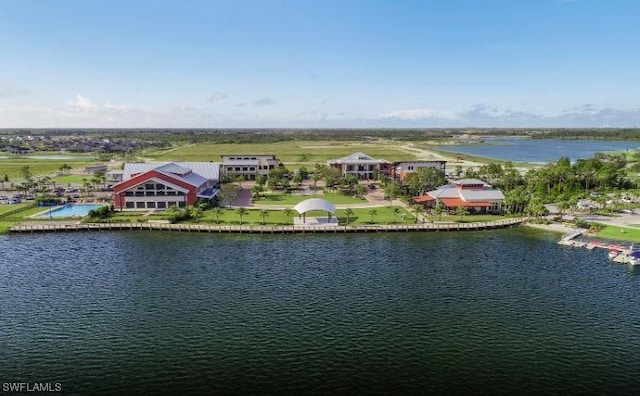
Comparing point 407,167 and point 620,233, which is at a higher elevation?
point 407,167

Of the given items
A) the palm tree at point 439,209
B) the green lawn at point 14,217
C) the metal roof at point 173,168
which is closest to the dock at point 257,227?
the green lawn at point 14,217

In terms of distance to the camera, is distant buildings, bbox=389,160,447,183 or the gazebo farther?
distant buildings, bbox=389,160,447,183

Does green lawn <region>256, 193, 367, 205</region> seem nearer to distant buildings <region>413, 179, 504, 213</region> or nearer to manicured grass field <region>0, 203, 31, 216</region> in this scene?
distant buildings <region>413, 179, 504, 213</region>

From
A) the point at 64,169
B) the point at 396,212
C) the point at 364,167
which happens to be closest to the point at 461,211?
the point at 396,212

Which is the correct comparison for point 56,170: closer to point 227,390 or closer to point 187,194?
point 187,194

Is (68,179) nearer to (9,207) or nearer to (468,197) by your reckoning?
(9,207)

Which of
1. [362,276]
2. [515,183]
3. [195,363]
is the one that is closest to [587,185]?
[515,183]

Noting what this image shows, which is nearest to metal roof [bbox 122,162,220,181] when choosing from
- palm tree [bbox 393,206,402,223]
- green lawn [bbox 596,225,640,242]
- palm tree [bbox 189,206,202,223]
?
palm tree [bbox 189,206,202,223]
